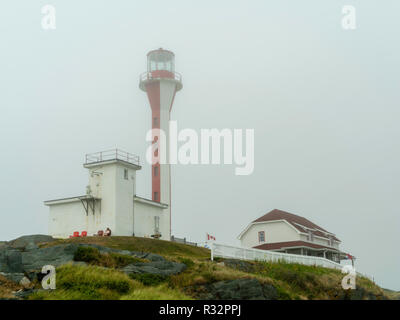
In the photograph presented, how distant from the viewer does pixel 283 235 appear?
174ft

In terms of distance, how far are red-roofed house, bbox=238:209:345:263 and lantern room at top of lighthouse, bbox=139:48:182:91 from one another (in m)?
16.8

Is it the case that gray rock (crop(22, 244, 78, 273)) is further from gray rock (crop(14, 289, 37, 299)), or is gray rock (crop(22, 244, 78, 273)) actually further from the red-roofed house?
the red-roofed house

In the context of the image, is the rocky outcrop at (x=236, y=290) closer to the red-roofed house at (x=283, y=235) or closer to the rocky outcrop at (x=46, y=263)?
the rocky outcrop at (x=46, y=263)

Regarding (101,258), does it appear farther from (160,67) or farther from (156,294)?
(160,67)

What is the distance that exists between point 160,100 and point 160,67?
4.35 meters

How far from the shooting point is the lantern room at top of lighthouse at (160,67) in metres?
55.6

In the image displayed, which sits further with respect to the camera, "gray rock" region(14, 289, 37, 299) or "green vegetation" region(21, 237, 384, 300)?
"green vegetation" region(21, 237, 384, 300)

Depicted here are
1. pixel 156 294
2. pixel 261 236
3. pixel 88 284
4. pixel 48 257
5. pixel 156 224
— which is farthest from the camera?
pixel 261 236

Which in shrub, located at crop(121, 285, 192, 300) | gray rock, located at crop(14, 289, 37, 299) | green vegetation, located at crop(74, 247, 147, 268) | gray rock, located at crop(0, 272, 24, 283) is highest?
green vegetation, located at crop(74, 247, 147, 268)

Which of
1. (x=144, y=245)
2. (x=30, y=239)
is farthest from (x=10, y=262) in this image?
(x=30, y=239)

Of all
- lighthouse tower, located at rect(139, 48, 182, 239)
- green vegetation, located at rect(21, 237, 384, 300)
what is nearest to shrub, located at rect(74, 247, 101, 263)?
green vegetation, located at rect(21, 237, 384, 300)

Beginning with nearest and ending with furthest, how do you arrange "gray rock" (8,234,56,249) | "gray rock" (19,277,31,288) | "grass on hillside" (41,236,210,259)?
"gray rock" (19,277,31,288) → "grass on hillside" (41,236,210,259) → "gray rock" (8,234,56,249)

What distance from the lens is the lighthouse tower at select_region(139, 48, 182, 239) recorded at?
2058 inches
